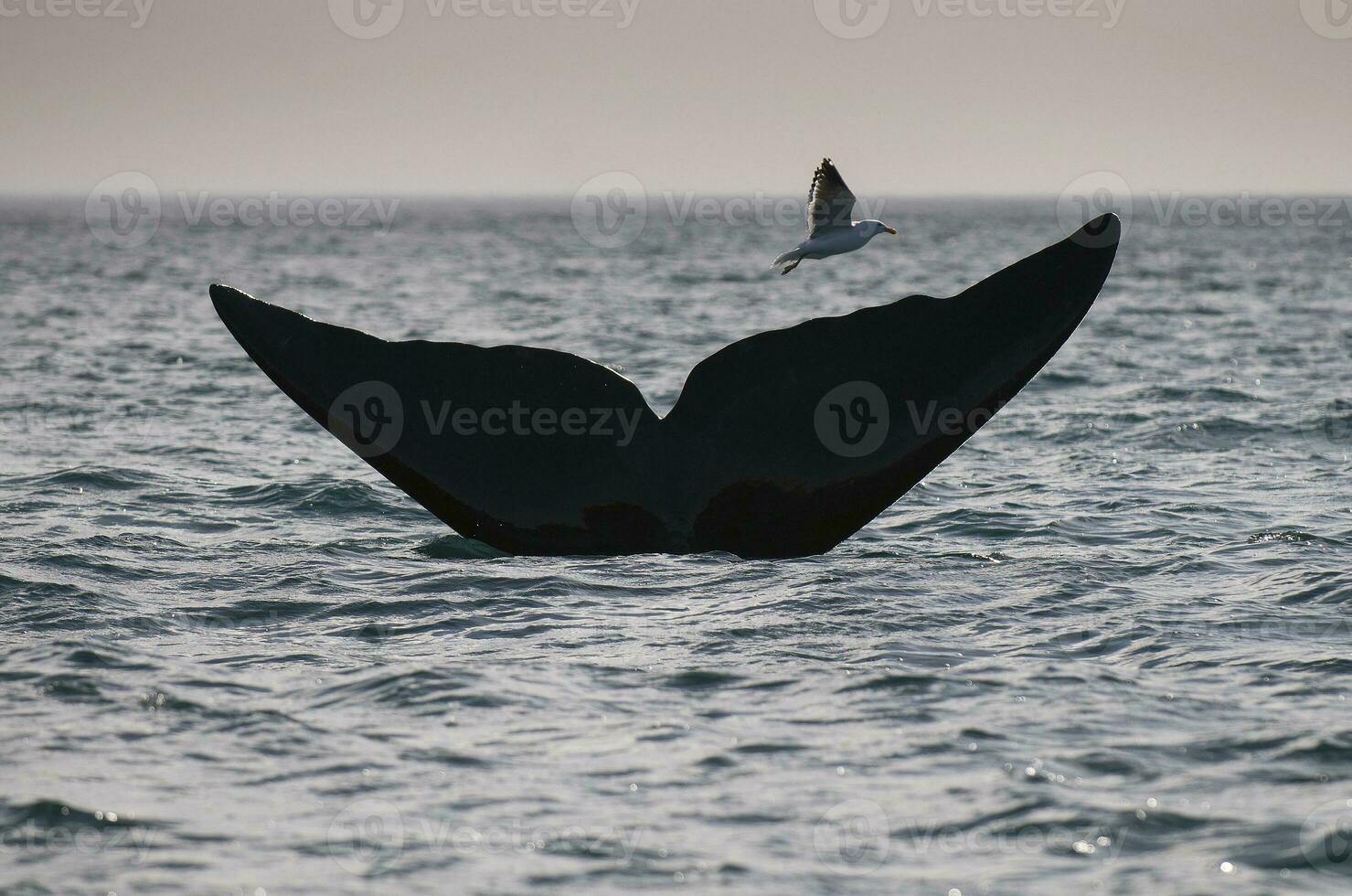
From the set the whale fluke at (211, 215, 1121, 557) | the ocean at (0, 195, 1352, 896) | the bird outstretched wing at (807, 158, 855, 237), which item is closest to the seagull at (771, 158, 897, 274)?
the bird outstretched wing at (807, 158, 855, 237)

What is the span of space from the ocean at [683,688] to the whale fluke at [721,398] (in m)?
0.71

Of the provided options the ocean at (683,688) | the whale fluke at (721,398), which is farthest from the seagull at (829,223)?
the whale fluke at (721,398)

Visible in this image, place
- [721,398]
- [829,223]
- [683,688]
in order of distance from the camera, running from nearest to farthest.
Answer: [683,688] → [721,398] → [829,223]

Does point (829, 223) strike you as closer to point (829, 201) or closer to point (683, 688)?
point (829, 201)

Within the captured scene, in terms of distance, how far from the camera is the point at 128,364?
2436 centimetres

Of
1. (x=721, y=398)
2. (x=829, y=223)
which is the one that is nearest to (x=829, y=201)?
(x=829, y=223)

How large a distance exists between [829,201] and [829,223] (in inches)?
6.7

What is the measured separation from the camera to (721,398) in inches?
328

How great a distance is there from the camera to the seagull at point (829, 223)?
10461 millimetres

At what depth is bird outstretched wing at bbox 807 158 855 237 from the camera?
35.7 feet

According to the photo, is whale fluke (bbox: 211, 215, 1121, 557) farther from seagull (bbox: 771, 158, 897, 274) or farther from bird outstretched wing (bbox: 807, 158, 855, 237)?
bird outstretched wing (bbox: 807, 158, 855, 237)

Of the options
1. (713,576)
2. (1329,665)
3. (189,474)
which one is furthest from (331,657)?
(189,474)

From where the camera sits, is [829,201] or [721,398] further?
[829,201]

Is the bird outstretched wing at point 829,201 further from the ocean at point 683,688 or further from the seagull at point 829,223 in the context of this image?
the ocean at point 683,688
